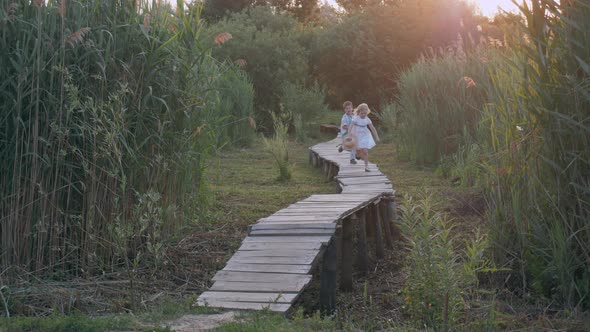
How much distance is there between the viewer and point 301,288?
4.51 m

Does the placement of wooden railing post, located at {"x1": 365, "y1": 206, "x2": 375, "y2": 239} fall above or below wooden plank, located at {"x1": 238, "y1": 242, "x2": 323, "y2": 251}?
below

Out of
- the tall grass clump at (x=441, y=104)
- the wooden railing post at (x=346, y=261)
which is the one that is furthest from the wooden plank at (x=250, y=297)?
the tall grass clump at (x=441, y=104)

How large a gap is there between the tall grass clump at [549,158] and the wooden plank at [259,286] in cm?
159

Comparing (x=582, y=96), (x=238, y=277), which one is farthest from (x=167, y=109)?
(x=582, y=96)

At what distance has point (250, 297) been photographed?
4371 mm

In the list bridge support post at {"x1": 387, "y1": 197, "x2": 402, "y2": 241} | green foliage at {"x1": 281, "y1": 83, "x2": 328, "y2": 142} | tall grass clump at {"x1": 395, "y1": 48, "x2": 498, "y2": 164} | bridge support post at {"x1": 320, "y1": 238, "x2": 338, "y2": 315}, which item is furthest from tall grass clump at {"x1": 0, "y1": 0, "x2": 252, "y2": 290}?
green foliage at {"x1": 281, "y1": 83, "x2": 328, "y2": 142}

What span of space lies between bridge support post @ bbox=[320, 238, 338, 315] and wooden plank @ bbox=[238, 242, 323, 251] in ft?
0.49

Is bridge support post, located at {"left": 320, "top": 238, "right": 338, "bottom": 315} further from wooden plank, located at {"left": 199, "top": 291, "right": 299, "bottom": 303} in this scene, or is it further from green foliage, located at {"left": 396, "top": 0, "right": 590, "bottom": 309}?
green foliage, located at {"left": 396, "top": 0, "right": 590, "bottom": 309}

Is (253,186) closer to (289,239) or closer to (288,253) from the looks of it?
(289,239)

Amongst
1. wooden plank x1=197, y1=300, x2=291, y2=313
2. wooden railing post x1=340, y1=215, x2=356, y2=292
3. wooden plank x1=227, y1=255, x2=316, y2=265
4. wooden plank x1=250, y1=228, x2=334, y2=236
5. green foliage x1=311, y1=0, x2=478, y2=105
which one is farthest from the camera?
green foliage x1=311, y1=0, x2=478, y2=105

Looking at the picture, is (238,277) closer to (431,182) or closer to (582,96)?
(582,96)

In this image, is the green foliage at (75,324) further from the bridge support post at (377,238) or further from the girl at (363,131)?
the girl at (363,131)

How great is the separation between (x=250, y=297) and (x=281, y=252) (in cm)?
89

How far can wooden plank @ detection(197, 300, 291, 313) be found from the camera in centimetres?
408
